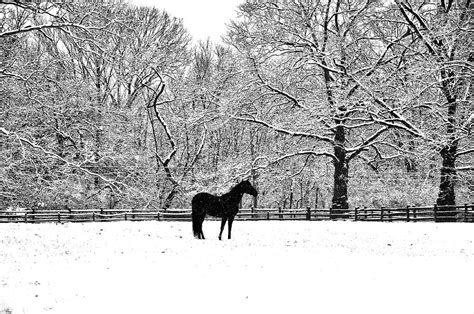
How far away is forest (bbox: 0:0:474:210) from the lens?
23.0 metres

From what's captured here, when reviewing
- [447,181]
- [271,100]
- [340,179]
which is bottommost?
[447,181]

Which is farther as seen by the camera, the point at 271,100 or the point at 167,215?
the point at 167,215

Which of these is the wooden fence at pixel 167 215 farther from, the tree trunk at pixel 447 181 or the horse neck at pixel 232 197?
the horse neck at pixel 232 197

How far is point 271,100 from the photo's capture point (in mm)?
30938
